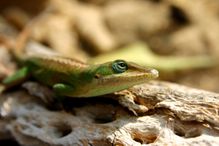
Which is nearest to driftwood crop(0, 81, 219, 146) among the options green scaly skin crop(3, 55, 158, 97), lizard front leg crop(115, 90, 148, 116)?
lizard front leg crop(115, 90, 148, 116)

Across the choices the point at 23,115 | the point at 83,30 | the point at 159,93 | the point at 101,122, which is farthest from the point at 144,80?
the point at 83,30

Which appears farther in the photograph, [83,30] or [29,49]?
[83,30]

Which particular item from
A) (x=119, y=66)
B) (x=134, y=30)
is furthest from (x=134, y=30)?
(x=119, y=66)

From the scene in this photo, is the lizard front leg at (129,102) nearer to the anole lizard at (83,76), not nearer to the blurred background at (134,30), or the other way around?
the anole lizard at (83,76)

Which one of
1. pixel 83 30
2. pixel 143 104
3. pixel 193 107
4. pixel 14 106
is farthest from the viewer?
pixel 83 30

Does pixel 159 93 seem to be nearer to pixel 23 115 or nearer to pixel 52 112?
pixel 52 112
